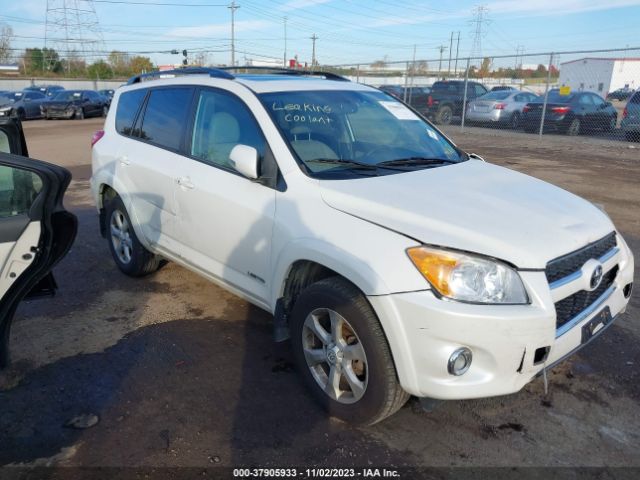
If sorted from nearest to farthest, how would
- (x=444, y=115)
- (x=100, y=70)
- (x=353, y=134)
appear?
(x=353, y=134), (x=444, y=115), (x=100, y=70)

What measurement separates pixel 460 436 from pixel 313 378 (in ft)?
2.79

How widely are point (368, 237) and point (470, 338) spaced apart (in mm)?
678

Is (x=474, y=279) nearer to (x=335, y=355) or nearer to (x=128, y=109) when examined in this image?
(x=335, y=355)

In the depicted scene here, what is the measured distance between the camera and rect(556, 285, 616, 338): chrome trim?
259 centimetres

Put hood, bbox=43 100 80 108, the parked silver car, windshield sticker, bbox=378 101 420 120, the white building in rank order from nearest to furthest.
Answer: windshield sticker, bbox=378 101 420 120 → the parked silver car → hood, bbox=43 100 80 108 → the white building

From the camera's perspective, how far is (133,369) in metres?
3.46

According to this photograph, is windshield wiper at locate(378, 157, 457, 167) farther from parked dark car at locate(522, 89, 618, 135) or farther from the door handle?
parked dark car at locate(522, 89, 618, 135)

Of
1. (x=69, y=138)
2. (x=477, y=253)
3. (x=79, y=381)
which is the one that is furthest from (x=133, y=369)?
(x=69, y=138)

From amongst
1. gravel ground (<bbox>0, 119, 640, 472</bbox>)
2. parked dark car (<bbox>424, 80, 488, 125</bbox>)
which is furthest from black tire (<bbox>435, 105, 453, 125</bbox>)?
gravel ground (<bbox>0, 119, 640, 472</bbox>)

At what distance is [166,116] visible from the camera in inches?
171

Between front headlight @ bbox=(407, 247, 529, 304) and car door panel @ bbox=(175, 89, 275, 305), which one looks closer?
front headlight @ bbox=(407, 247, 529, 304)

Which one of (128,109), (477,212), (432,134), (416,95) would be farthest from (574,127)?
(477,212)

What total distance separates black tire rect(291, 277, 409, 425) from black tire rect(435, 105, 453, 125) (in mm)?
19127

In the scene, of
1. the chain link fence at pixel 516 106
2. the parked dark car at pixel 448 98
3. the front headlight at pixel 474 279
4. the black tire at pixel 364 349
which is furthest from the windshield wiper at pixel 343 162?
the parked dark car at pixel 448 98
